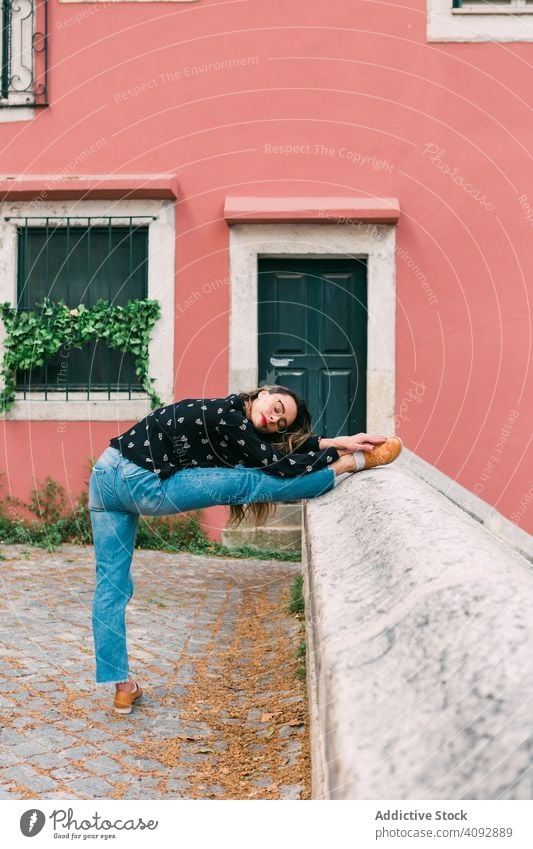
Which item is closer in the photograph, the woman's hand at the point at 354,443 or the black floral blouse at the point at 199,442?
the black floral blouse at the point at 199,442

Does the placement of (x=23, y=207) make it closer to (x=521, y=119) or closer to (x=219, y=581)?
(x=219, y=581)

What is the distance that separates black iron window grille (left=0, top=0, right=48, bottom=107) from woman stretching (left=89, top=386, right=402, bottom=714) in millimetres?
5685

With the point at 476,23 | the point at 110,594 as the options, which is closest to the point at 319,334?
the point at 476,23

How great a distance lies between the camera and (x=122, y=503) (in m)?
3.80

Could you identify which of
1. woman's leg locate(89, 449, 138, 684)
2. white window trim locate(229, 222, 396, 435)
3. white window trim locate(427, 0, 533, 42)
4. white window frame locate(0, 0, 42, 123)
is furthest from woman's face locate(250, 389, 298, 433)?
white window frame locate(0, 0, 42, 123)

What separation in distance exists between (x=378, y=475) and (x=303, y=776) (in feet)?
4.67

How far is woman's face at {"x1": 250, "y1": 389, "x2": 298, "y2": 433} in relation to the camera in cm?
387

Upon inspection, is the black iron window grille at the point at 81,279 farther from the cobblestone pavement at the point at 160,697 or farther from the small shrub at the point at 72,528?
the cobblestone pavement at the point at 160,697

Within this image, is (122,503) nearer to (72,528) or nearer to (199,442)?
(199,442)

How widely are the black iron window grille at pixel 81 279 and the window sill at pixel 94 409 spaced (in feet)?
0.22

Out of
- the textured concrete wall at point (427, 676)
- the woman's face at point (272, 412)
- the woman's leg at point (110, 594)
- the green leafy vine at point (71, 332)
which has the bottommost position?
the woman's leg at point (110, 594)

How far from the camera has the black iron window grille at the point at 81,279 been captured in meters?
8.38

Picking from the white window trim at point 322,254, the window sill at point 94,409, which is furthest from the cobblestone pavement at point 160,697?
the white window trim at point 322,254

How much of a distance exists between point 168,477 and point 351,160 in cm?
525
